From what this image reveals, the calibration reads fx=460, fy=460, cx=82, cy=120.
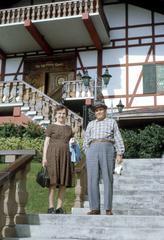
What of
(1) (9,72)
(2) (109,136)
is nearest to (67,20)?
(1) (9,72)

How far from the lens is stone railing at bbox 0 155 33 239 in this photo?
18.8 feet

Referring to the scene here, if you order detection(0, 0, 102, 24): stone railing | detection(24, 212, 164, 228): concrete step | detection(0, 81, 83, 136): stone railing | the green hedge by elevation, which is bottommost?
detection(24, 212, 164, 228): concrete step

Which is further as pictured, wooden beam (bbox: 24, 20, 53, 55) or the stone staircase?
wooden beam (bbox: 24, 20, 53, 55)

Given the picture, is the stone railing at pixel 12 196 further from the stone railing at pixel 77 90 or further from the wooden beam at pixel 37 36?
the wooden beam at pixel 37 36

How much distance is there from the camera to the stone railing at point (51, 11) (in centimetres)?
1793

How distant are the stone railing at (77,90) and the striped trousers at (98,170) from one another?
36.9 ft

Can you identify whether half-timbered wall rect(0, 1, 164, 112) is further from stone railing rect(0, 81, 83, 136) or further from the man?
the man

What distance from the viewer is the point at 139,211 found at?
7648 millimetres

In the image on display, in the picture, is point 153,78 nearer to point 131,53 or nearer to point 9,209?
point 131,53

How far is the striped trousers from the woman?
0.38m

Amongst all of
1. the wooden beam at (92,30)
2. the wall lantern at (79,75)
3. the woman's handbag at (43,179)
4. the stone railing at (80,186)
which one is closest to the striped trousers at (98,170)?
the woman's handbag at (43,179)

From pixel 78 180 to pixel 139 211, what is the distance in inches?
49.8

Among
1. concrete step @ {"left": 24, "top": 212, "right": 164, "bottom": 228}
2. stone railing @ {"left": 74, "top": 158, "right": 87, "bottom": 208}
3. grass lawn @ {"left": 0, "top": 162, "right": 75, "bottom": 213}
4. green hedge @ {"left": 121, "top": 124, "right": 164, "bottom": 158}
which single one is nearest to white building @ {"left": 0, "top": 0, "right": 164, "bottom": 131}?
green hedge @ {"left": 121, "top": 124, "right": 164, "bottom": 158}

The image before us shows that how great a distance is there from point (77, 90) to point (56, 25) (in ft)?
9.22
